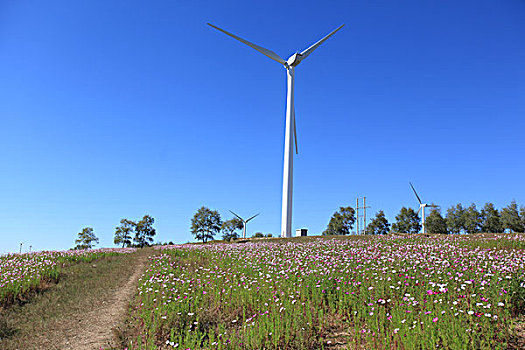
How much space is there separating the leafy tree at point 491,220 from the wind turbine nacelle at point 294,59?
6103 cm

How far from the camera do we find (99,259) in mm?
23031

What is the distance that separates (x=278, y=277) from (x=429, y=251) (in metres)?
7.46

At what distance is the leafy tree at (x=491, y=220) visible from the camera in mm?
73625

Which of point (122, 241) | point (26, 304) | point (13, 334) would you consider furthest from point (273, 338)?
point (122, 241)

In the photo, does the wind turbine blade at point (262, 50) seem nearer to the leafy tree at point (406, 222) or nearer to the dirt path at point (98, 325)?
the dirt path at point (98, 325)

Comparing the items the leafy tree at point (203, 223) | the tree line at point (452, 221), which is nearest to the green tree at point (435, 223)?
the tree line at point (452, 221)

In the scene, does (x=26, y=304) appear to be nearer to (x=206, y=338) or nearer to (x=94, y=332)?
(x=94, y=332)

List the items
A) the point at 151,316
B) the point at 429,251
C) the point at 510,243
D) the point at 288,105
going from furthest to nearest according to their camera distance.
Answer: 1. the point at 288,105
2. the point at 510,243
3. the point at 429,251
4. the point at 151,316

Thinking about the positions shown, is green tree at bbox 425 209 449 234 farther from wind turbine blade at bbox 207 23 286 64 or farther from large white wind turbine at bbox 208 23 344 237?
wind turbine blade at bbox 207 23 286 64

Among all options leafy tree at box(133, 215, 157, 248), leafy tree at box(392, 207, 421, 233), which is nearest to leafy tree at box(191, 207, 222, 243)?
leafy tree at box(133, 215, 157, 248)

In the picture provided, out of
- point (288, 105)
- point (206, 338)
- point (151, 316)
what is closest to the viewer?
point (206, 338)

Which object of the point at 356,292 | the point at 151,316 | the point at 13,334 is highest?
the point at 356,292

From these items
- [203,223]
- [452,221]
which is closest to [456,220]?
[452,221]

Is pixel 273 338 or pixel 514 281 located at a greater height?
pixel 514 281
